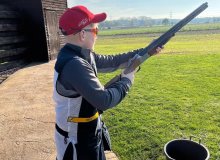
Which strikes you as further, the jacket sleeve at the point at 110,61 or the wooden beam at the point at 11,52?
the wooden beam at the point at 11,52

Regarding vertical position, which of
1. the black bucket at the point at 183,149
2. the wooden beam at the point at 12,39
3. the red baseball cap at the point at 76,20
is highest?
the red baseball cap at the point at 76,20

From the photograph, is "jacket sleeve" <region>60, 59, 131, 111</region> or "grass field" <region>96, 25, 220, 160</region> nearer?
"jacket sleeve" <region>60, 59, 131, 111</region>

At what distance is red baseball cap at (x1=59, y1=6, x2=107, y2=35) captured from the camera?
94.7 inches

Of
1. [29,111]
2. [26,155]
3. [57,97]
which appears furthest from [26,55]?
[57,97]

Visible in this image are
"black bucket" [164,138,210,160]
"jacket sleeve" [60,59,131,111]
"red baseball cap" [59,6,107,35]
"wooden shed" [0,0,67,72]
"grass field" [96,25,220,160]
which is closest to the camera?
"jacket sleeve" [60,59,131,111]

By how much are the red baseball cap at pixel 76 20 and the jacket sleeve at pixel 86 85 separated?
28cm

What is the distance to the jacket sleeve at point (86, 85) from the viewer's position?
224cm

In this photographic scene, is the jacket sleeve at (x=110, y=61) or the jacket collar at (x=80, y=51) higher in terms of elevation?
the jacket collar at (x=80, y=51)

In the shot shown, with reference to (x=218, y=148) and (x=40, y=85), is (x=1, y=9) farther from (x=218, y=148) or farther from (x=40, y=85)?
(x=218, y=148)

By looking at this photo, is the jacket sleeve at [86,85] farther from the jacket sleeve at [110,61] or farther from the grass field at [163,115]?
the grass field at [163,115]

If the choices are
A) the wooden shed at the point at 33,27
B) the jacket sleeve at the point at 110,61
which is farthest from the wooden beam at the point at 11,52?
the jacket sleeve at the point at 110,61

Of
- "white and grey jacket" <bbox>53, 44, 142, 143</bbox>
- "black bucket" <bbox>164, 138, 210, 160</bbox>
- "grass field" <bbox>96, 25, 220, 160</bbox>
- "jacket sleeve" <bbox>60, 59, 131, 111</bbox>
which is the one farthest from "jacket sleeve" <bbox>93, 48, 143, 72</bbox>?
"grass field" <bbox>96, 25, 220, 160</bbox>

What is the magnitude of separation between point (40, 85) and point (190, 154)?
6516 mm

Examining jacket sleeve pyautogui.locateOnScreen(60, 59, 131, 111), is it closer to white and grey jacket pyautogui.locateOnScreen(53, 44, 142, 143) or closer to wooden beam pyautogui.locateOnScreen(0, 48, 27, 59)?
white and grey jacket pyautogui.locateOnScreen(53, 44, 142, 143)
